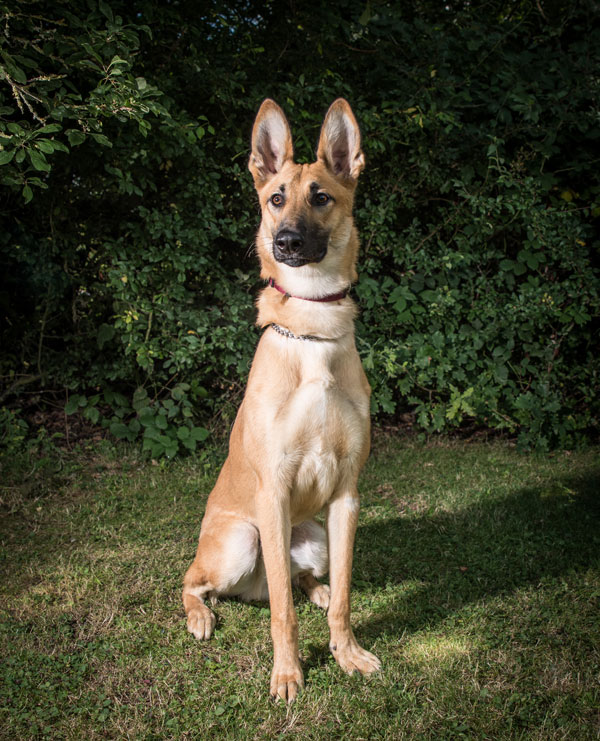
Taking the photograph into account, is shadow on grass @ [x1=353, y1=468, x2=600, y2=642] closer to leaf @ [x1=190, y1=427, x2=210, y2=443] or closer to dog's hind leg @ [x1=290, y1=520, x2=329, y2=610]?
dog's hind leg @ [x1=290, y1=520, x2=329, y2=610]

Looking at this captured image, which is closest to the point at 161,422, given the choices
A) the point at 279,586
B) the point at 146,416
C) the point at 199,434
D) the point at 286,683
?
the point at 146,416

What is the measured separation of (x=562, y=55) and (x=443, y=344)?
2393mm

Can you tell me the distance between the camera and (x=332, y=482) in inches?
92.4

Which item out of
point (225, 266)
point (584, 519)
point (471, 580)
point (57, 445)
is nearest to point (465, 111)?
point (225, 266)

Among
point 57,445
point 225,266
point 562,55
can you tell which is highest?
point 562,55

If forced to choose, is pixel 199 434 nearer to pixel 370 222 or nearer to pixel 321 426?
pixel 370 222

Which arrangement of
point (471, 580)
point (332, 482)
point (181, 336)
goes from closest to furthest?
point (332, 482) < point (471, 580) < point (181, 336)

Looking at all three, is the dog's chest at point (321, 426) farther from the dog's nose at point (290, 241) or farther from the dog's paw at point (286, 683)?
the dog's paw at point (286, 683)

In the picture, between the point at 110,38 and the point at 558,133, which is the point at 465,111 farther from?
the point at 110,38

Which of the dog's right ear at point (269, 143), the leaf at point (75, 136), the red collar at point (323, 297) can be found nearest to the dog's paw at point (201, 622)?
the red collar at point (323, 297)

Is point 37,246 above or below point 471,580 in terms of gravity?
above

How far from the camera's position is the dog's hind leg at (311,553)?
275 cm

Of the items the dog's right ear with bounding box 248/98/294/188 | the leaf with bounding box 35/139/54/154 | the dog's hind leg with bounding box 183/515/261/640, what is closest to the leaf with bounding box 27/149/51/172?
the leaf with bounding box 35/139/54/154

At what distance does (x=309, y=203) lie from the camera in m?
2.48
